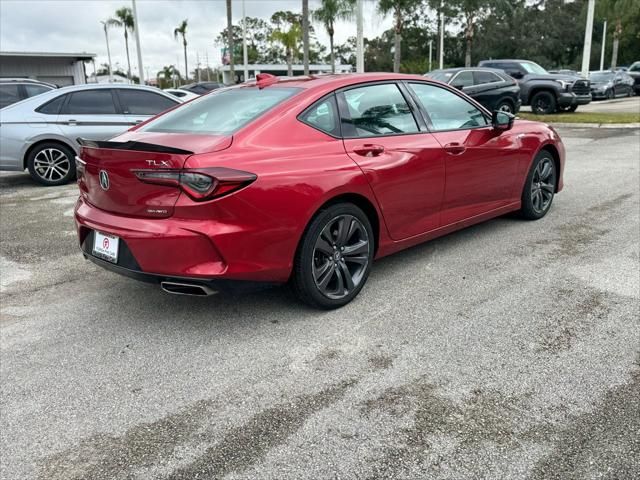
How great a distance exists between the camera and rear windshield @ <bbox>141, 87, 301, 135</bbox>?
3.65 m

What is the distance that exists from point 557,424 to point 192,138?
2.50 meters

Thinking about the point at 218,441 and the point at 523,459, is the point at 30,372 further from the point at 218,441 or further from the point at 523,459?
the point at 523,459

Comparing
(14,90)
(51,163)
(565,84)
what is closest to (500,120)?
(51,163)

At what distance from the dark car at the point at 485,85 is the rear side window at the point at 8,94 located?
1027cm

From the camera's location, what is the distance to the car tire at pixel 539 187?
5.59m

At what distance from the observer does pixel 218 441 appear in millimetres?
2475

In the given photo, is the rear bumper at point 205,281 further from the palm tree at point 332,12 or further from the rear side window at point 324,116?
the palm tree at point 332,12

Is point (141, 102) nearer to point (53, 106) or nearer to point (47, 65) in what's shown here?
point (53, 106)

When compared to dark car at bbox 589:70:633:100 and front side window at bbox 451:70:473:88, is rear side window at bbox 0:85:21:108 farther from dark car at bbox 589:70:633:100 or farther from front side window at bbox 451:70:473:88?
dark car at bbox 589:70:633:100

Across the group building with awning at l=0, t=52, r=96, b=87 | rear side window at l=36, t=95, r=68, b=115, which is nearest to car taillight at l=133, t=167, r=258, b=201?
rear side window at l=36, t=95, r=68, b=115

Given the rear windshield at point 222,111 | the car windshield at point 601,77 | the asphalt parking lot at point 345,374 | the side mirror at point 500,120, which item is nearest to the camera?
the asphalt parking lot at point 345,374

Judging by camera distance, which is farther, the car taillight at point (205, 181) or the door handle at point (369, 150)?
the door handle at point (369, 150)

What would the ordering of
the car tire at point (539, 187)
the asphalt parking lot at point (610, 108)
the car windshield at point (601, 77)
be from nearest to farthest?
the car tire at point (539, 187) → the asphalt parking lot at point (610, 108) → the car windshield at point (601, 77)

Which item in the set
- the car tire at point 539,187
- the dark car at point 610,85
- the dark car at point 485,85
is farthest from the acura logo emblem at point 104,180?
the dark car at point 610,85
